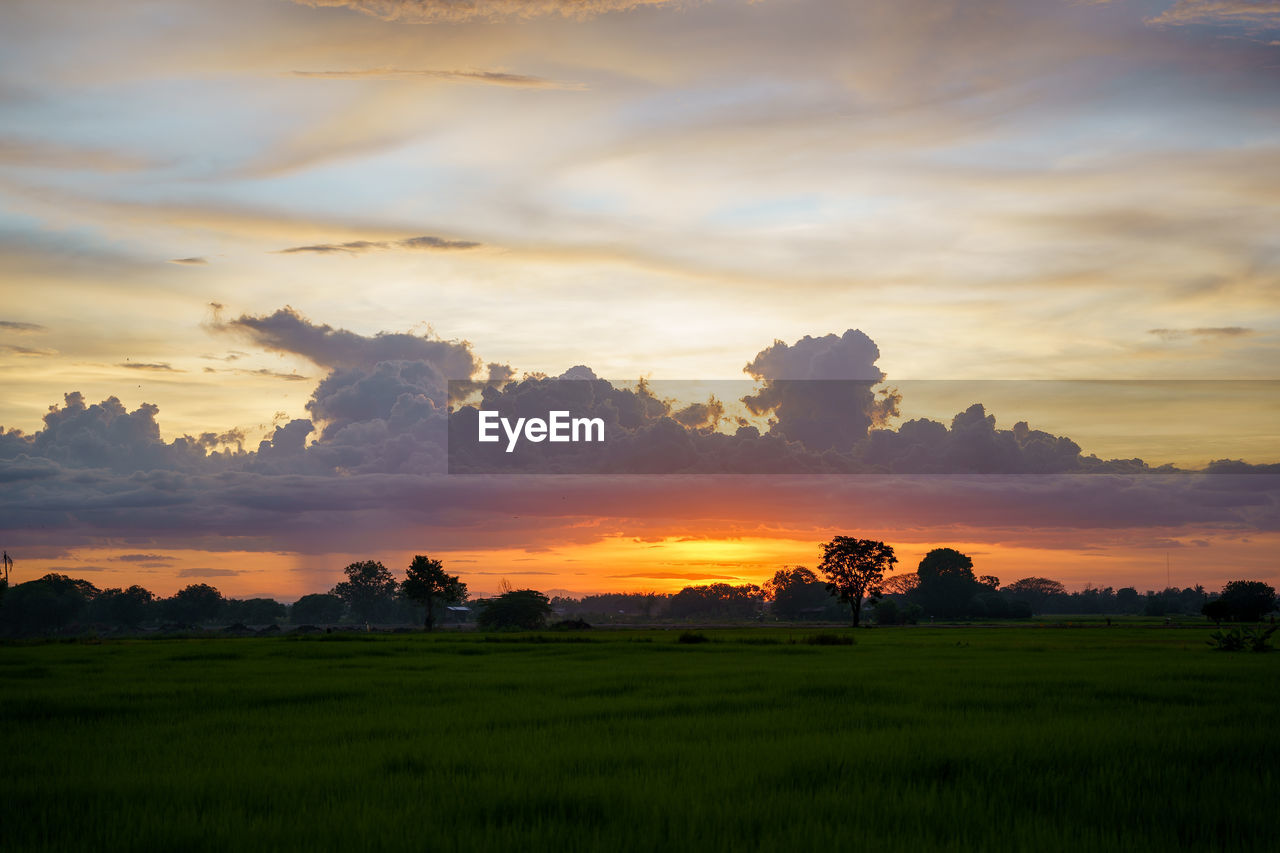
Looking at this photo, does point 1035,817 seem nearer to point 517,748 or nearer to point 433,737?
point 517,748

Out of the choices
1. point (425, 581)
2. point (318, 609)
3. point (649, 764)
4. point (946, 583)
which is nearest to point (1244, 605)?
point (946, 583)

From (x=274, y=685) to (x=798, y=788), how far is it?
16517 mm

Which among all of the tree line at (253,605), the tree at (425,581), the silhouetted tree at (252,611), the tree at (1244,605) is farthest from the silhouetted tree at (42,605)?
the tree at (1244,605)

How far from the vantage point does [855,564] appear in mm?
102062

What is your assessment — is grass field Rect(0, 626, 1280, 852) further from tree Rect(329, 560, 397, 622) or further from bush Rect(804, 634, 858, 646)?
tree Rect(329, 560, 397, 622)

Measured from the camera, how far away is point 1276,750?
487 inches

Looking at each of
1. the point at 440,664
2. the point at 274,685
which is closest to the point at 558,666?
the point at 440,664

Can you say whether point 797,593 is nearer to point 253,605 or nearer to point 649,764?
point 253,605

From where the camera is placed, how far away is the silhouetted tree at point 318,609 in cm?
18962

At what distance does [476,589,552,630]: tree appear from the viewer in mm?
104750

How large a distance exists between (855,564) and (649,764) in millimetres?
94710

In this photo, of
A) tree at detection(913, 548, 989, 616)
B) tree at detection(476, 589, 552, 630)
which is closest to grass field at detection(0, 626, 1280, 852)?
tree at detection(476, 589, 552, 630)

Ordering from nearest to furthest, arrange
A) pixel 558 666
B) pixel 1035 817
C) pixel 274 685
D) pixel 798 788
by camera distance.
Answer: pixel 1035 817, pixel 798 788, pixel 274 685, pixel 558 666

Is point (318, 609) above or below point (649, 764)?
below
